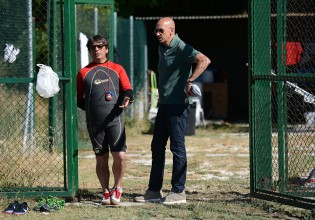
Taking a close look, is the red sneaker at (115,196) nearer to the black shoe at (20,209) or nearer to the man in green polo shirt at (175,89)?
the man in green polo shirt at (175,89)

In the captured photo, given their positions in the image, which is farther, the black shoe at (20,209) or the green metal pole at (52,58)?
the green metal pole at (52,58)

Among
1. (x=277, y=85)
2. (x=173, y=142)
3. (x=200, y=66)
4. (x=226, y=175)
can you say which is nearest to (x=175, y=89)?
(x=200, y=66)


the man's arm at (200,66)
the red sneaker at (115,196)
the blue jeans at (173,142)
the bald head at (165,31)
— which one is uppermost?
the bald head at (165,31)

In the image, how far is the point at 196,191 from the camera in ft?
30.8

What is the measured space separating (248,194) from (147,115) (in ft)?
27.9

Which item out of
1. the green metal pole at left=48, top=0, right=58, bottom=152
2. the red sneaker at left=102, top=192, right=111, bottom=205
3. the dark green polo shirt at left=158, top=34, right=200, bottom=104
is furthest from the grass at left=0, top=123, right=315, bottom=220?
the dark green polo shirt at left=158, top=34, right=200, bottom=104

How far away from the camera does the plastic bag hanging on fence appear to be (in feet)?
27.6

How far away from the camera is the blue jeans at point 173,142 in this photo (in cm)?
858

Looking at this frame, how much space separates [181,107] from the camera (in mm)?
8594

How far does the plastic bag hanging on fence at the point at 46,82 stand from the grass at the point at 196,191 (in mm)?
1198

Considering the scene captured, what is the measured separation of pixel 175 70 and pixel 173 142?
76cm

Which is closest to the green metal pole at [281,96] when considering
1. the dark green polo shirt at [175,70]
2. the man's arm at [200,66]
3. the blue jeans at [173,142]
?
the man's arm at [200,66]

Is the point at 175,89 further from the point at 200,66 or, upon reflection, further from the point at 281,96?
the point at 281,96

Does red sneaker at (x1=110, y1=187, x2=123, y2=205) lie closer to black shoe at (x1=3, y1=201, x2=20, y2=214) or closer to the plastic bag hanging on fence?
black shoe at (x1=3, y1=201, x2=20, y2=214)
